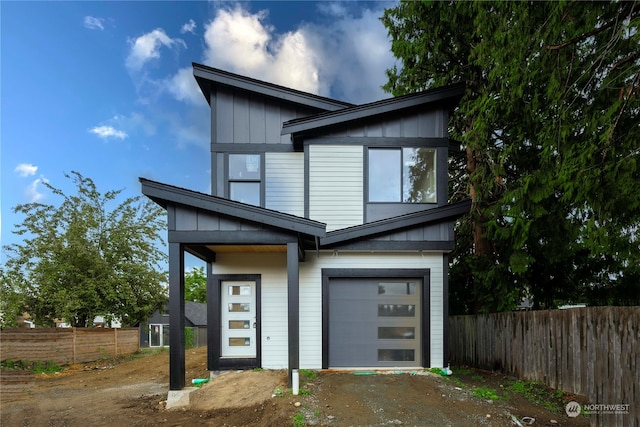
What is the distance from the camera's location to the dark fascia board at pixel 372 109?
8281 millimetres

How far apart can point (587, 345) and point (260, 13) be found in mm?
12935

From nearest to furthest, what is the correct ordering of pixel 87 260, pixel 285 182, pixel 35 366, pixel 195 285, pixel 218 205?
pixel 218 205 → pixel 285 182 → pixel 35 366 → pixel 87 260 → pixel 195 285

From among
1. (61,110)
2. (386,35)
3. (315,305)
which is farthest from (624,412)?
(61,110)

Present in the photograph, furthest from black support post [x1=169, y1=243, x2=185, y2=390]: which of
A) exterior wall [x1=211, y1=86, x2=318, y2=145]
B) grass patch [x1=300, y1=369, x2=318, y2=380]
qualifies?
exterior wall [x1=211, y1=86, x2=318, y2=145]

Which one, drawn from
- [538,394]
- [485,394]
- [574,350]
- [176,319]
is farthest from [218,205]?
[538,394]

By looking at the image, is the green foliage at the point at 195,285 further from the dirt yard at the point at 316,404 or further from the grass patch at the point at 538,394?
the grass patch at the point at 538,394

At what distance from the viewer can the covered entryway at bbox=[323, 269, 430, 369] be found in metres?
8.04

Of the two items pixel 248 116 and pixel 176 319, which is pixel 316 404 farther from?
pixel 248 116

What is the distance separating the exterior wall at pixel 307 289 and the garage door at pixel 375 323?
343 millimetres

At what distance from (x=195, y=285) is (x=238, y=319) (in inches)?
1532

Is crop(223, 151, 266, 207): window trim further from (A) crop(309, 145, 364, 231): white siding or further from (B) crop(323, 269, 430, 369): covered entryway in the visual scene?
(B) crop(323, 269, 430, 369): covered entryway

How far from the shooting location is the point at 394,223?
7965mm

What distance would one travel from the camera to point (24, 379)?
3.83 m

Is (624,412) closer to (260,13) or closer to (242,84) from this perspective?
(242,84)
